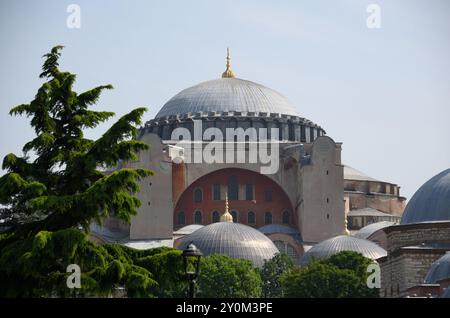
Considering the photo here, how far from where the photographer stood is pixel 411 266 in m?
48.1

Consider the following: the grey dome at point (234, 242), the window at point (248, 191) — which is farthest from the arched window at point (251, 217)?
the grey dome at point (234, 242)

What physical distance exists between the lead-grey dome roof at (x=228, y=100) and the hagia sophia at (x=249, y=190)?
0.06 meters

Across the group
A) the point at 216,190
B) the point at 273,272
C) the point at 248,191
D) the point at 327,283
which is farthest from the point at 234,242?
the point at 327,283

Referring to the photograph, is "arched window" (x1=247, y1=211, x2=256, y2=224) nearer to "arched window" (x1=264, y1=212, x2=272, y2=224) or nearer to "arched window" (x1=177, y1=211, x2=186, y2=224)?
"arched window" (x1=264, y1=212, x2=272, y2=224)

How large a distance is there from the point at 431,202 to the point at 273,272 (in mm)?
13304

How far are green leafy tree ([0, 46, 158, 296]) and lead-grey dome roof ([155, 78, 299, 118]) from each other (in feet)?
181

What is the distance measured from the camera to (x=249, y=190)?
76.2 meters

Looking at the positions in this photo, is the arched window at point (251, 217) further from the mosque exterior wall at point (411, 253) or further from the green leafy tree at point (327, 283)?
the mosque exterior wall at point (411, 253)

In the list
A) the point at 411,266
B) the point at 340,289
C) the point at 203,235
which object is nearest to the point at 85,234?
the point at 411,266

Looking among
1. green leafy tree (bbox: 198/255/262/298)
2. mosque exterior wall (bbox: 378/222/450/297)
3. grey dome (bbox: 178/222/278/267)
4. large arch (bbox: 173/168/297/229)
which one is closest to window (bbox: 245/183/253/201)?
large arch (bbox: 173/168/297/229)

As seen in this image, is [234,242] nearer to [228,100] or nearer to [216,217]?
[216,217]

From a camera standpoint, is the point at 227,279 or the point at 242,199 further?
the point at 242,199
